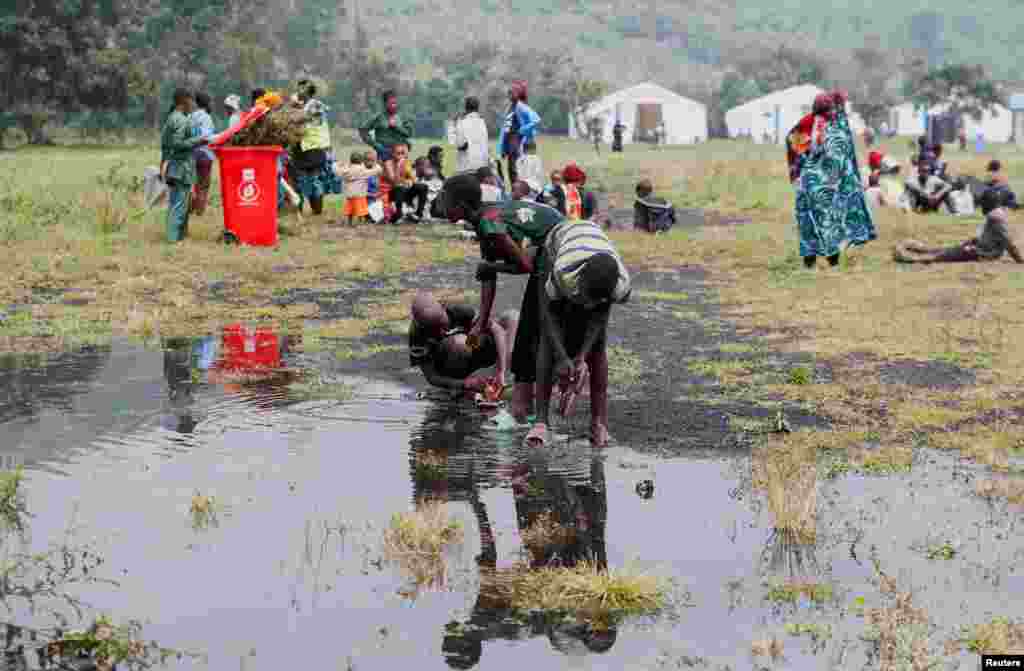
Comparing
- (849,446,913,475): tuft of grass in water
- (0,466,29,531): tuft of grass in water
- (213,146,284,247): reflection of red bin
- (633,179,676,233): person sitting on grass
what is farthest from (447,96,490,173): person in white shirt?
(0,466,29,531): tuft of grass in water

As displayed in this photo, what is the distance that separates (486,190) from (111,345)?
4.03m

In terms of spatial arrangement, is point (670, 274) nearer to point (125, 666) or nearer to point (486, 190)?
point (486, 190)

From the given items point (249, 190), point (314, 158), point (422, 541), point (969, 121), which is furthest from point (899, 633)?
point (969, 121)

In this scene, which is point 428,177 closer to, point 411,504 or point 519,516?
point 411,504

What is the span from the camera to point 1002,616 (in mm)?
4918

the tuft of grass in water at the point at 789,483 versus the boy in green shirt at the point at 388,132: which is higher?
the boy in green shirt at the point at 388,132

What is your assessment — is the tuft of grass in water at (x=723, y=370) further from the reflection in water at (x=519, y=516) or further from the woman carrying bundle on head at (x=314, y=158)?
the woman carrying bundle on head at (x=314, y=158)

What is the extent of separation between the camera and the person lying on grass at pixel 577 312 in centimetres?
681

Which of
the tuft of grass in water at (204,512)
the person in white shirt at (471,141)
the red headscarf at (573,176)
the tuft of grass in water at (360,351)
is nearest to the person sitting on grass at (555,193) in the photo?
the red headscarf at (573,176)

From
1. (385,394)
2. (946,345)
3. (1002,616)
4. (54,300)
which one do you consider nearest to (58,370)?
(385,394)

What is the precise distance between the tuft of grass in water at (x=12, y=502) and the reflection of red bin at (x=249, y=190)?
10090 mm

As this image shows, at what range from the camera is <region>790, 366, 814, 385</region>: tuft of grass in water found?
9188 mm

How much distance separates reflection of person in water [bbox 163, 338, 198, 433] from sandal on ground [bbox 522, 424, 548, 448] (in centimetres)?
187

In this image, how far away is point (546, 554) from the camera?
18.6 ft
